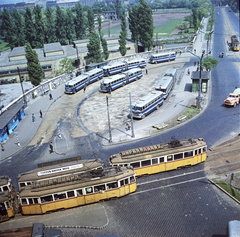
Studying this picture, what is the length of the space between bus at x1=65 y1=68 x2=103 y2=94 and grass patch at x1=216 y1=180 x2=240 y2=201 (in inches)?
1450

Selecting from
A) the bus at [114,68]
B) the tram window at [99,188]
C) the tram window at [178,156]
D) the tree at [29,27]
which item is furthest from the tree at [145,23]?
the tram window at [99,188]

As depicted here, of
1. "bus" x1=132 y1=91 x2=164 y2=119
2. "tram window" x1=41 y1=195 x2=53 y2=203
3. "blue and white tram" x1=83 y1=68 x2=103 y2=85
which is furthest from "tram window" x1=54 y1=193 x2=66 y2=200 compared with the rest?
"blue and white tram" x1=83 y1=68 x2=103 y2=85

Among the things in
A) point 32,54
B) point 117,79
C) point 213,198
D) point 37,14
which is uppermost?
point 37,14

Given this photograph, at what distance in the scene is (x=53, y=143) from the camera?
35.3 metres

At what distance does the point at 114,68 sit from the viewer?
63.6m

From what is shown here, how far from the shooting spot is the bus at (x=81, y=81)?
5403 centimetres

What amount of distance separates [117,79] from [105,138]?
2183 centimetres

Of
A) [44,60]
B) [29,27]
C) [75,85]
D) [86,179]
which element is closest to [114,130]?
[86,179]

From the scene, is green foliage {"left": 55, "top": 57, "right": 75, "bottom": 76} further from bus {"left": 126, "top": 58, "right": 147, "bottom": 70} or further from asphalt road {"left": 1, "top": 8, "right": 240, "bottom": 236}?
asphalt road {"left": 1, "top": 8, "right": 240, "bottom": 236}

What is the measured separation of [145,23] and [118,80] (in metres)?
32.3

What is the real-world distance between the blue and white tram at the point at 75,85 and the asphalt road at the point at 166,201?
789 inches

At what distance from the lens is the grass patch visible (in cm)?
2333

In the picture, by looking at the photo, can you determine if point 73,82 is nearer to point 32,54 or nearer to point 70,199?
point 32,54

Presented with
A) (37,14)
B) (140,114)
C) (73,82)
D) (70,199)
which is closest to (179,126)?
(140,114)
